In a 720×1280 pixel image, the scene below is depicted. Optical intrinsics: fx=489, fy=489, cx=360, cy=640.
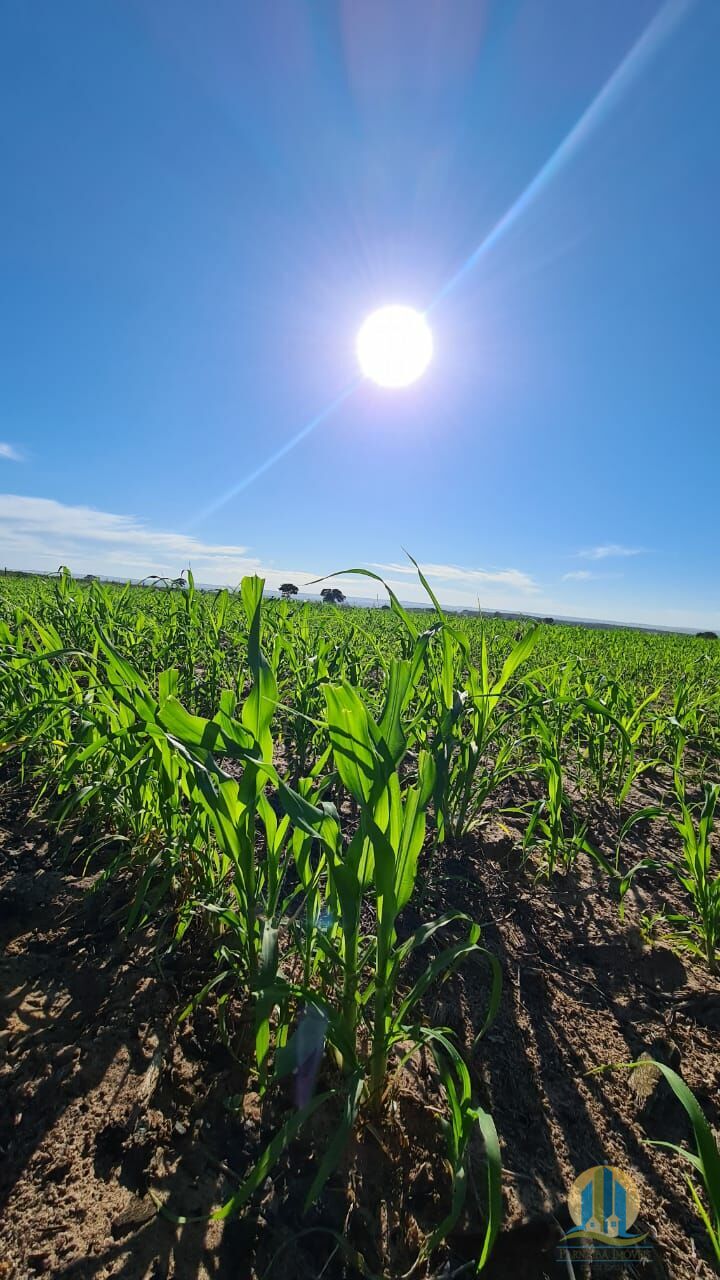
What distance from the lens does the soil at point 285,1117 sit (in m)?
0.62

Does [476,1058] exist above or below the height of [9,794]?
below

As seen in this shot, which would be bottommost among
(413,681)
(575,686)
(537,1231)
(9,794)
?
(537,1231)

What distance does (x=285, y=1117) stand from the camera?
2.51ft

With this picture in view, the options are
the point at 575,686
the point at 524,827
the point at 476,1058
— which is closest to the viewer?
the point at 476,1058

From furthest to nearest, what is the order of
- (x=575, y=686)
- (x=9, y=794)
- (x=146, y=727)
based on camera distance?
1. (x=575, y=686)
2. (x=9, y=794)
3. (x=146, y=727)

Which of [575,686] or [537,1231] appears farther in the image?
[575,686]

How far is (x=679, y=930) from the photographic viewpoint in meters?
1.26

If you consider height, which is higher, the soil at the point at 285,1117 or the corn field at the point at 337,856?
the corn field at the point at 337,856

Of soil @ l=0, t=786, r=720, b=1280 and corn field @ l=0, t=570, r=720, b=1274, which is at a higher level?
corn field @ l=0, t=570, r=720, b=1274

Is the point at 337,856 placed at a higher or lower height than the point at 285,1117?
higher

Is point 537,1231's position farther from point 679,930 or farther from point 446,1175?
point 679,930

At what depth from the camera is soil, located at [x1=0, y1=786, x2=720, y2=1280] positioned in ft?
2.04

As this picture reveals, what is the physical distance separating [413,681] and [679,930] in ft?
3.57

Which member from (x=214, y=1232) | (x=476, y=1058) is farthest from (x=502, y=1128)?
(x=214, y=1232)
